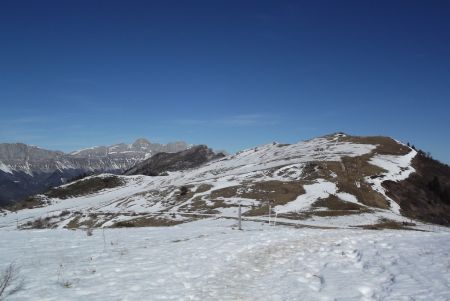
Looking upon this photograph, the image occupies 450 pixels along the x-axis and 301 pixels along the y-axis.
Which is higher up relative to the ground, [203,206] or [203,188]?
[203,188]

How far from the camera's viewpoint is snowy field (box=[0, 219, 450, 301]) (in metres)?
12.4

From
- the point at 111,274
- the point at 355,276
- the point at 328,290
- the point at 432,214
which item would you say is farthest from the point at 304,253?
the point at 432,214

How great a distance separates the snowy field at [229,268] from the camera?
12.4 metres

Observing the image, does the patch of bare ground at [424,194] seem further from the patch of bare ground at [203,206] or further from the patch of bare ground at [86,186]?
the patch of bare ground at [86,186]

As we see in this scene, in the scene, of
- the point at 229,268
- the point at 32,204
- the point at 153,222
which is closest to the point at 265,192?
the point at 153,222

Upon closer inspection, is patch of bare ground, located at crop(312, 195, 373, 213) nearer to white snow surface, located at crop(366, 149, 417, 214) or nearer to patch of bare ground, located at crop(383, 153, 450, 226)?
white snow surface, located at crop(366, 149, 417, 214)

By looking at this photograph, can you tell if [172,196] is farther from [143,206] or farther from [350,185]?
[350,185]

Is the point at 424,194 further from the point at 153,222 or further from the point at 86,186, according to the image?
the point at 86,186

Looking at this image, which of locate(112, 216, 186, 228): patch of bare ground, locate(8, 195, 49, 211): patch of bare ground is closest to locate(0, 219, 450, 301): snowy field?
locate(112, 216, 186, 228): patch of bare ground

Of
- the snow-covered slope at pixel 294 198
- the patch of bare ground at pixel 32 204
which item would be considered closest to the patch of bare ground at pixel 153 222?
the snow-covered slope at pixel 294 198

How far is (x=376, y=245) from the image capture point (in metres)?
20.1

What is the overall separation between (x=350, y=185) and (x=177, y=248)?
6155cm

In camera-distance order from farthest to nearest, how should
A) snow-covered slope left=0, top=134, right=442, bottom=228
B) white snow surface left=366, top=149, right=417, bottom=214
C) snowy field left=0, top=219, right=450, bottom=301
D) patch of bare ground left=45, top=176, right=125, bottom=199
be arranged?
patch of bare ground left=45, top=176, right=125, bottom=199, white snow surface left=366, top=149, right=417, bottom=214, snow-covered slope left=0, top=134, right=442, bottom=228, snowy field left=0, top=219, right=450, bottom=301

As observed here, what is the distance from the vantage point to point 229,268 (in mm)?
16078
